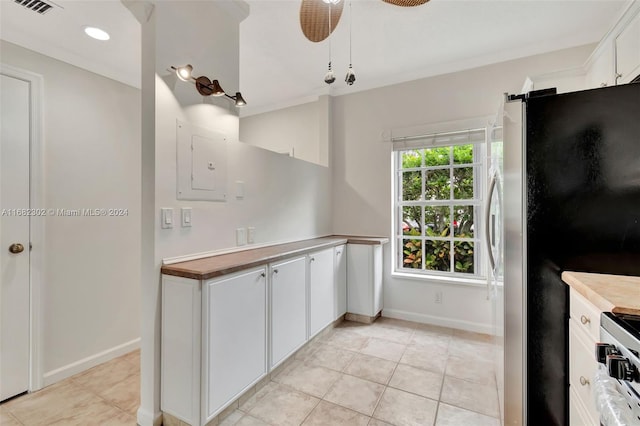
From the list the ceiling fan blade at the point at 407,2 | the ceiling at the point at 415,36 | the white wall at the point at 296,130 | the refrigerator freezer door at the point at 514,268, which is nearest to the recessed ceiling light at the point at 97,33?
Answer: the ceiling at the point at 415,36

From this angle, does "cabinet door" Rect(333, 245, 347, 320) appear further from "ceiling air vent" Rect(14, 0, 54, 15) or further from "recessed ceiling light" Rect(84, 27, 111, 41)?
"ceiling air vent" Rect(14, 0, 54, 15)

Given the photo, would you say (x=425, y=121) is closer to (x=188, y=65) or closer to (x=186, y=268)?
(x=188, y=65)

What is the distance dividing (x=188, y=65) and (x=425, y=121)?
2.39 meters

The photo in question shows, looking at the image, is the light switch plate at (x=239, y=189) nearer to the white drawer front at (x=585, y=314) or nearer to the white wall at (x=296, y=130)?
the white wall at (x=296, y=130)

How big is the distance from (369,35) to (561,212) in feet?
6.61

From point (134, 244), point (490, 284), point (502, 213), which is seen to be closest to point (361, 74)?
point (502, 213)

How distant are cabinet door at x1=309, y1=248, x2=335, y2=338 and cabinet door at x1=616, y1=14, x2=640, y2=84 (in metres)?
2.43

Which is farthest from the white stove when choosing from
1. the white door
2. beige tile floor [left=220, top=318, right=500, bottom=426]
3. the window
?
the white door

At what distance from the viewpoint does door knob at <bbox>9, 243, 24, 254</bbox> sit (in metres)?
1.94

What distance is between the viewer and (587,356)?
1091 millimetres

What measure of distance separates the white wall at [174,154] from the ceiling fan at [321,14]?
0.58m

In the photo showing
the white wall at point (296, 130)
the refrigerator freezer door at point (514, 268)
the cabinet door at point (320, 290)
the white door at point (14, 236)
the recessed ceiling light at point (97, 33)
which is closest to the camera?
the refrigerator freezer door at point (514, 268)

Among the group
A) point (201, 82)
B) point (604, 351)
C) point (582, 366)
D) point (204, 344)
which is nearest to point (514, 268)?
point (582, 366)

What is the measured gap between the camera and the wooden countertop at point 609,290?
91cm
